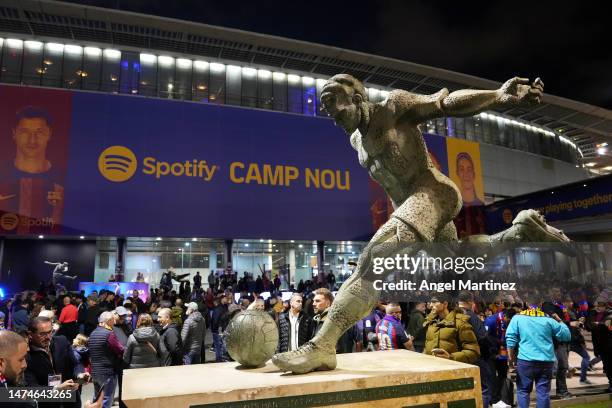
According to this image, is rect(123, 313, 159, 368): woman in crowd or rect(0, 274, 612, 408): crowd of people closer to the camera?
rect(0, 274, 612, 408): crowd of people

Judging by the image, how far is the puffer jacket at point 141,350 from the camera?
19.0 ft

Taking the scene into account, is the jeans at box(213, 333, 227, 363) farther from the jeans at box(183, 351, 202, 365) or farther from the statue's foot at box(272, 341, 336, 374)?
the statue's foot at box(272, 341, 336, 374)

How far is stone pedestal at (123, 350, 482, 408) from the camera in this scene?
7.16 ft

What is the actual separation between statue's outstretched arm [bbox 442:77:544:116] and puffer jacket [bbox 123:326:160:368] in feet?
15.9

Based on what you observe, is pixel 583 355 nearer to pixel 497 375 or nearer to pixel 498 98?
pixel 497 375

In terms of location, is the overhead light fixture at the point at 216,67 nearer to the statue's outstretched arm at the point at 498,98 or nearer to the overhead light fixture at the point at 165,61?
the overhead light fixture at the point at 165,61

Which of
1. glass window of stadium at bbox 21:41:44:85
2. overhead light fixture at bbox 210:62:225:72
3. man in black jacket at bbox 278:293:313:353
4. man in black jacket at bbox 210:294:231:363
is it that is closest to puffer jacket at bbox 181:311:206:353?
man in black jacket at bbox 278:293:313:353

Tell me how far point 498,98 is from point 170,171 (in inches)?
729

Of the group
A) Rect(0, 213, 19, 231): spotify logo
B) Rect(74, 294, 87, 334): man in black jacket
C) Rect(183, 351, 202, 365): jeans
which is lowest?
Rect(183, 351, 202, 365): jeans

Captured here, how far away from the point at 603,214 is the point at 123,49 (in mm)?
22825

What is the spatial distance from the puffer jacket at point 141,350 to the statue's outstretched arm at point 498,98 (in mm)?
4855

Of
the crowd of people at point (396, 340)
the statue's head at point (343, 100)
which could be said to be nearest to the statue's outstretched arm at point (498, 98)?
the statue's head at point (343, 100)

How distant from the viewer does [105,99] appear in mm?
19562

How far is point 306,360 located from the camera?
102 inches
